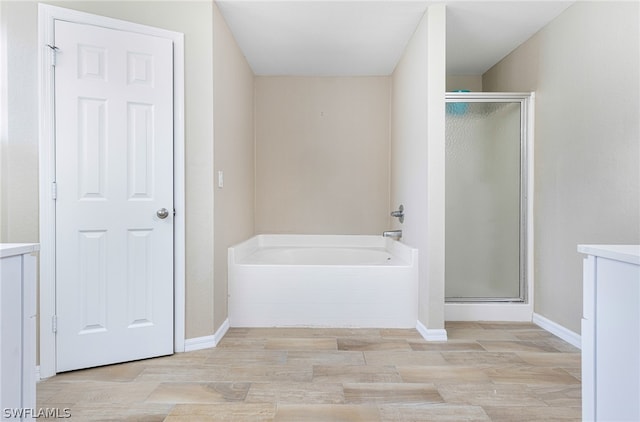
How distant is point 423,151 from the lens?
2691mm

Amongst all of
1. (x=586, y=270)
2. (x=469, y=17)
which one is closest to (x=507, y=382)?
(x=586, y=270)

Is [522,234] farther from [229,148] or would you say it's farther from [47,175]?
[47,175]

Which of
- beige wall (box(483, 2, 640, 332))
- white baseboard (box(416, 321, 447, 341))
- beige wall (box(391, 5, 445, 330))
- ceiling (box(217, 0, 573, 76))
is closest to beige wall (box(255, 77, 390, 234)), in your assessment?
ceiling (box(217, 0, 573, 76))

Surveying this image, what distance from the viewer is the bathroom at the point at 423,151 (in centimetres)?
202

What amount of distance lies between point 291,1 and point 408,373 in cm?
240

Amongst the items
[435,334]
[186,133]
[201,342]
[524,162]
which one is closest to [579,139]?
[524,162]

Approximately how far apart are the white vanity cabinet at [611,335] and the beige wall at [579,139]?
1.22m

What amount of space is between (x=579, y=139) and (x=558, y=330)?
1.31m

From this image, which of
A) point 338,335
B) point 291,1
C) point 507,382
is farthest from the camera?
point 338,335

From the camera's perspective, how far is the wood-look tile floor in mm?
1670

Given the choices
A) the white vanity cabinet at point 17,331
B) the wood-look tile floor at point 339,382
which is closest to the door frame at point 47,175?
the wood-look tile floor at point 339,382

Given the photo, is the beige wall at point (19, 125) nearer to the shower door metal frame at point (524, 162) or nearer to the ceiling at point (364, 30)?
the ceiling at point (364, 30)

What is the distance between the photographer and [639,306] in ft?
3.41

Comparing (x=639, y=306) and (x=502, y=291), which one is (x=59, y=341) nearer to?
(x=639, y=306)
